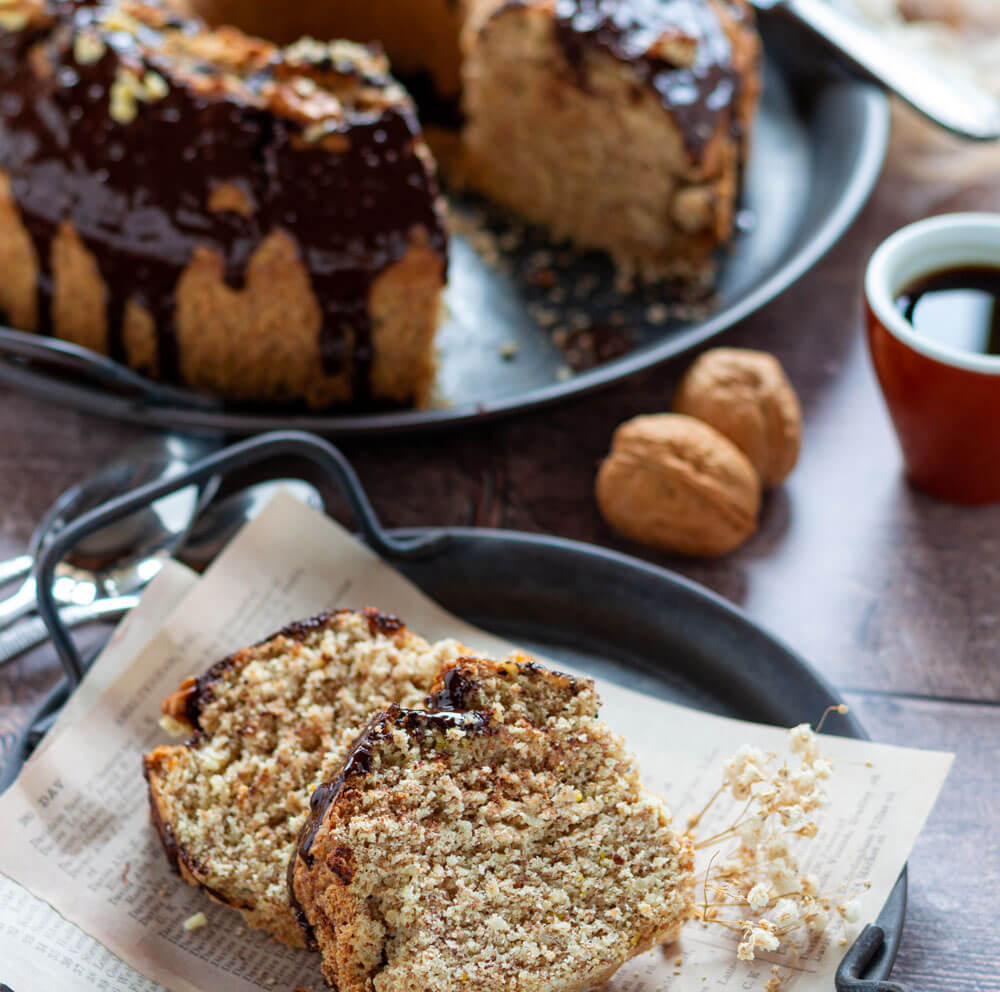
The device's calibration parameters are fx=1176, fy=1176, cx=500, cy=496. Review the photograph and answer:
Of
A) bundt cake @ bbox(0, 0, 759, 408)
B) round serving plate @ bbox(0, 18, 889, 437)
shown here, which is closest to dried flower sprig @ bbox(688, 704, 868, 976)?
round serving plate @ bbox(0, 18, 889, 437)

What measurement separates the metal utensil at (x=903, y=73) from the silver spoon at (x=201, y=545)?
5.10ft

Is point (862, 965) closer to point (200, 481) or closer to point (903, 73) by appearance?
point (200, 481)

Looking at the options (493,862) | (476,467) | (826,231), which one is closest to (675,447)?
(476,467)

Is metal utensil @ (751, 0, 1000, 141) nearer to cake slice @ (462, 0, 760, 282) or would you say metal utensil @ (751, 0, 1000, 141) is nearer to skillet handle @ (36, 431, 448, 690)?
cake slice @ (462, 0, 760, 282)

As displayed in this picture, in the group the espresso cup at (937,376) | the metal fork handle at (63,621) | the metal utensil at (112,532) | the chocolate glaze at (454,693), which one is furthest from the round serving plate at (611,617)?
the espresso cup at (937,376)

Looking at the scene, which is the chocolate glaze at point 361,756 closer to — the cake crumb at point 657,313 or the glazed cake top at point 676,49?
the cake crumb at point 657,313

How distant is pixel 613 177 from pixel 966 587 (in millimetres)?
1135

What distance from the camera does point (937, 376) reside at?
1816mm

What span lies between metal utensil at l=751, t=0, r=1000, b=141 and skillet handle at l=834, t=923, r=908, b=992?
177 centimetres

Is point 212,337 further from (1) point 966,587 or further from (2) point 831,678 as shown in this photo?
(1) point 966,587

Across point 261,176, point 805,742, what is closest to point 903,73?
point 261,176

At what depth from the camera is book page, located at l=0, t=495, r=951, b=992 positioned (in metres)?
1.28

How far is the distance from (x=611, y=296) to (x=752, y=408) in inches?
22.0

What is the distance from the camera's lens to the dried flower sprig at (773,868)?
49.4 inches
